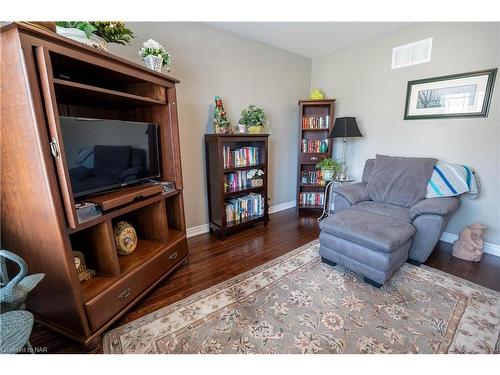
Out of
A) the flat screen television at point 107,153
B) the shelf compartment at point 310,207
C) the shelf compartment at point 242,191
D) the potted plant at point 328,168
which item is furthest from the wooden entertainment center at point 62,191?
the shelf compartment at point 310,207

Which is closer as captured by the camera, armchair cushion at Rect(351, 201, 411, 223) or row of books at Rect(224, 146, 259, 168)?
armchair cushion at Rect(351, 201, 411, 223)

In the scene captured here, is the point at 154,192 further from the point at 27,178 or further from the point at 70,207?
the point at 27,178

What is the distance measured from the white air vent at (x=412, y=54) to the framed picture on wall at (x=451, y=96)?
0.22m

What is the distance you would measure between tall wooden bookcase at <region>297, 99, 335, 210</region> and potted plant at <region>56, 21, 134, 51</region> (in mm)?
2330

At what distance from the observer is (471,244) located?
200cm

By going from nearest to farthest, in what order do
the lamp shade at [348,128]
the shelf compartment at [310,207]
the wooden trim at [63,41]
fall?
the wooden trim at [63,41], the lamp shade at [348,128], the shelf compartment at [310,207]

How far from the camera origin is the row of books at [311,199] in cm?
338

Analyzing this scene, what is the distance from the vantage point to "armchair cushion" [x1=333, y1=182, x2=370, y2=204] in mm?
2357

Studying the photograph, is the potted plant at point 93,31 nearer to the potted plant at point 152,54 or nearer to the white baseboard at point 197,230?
the potted plant at point 152,54

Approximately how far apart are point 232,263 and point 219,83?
198 cm

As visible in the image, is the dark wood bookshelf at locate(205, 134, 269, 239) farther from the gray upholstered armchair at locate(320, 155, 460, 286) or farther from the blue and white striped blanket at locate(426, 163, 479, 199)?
the blue and white striped blanket at locate(426, 163, 479, 199)

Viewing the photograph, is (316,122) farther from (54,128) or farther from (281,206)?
(54,128)

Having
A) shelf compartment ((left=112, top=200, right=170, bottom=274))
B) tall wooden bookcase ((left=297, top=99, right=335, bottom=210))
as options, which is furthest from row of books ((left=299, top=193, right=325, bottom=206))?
shelf compartment ((left=112, top=200, right=170, bottom=274))

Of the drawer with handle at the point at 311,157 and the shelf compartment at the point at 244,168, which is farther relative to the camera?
the drawer with handle at the point at 311,157
